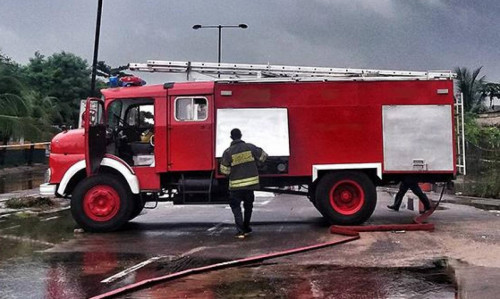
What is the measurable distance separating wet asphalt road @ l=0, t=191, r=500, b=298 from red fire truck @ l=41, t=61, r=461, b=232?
745 millimetres

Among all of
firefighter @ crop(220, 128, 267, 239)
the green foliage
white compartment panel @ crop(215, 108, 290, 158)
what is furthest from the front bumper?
the green foliage

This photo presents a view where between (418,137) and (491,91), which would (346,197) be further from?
(491,91)

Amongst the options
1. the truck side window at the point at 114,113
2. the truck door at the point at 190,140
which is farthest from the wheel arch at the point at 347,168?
the truck side window at the point at 114,113

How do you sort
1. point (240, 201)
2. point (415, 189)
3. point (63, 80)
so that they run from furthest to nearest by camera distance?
point (63, 80)
point (415, 189)
point (240, 201)

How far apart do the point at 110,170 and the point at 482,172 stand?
11.0 meters

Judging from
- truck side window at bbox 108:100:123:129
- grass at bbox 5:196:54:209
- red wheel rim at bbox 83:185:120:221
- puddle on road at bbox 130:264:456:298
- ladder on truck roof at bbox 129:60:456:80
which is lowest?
puddle on road at bbox 130:264:456:298

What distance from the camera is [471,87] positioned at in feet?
132

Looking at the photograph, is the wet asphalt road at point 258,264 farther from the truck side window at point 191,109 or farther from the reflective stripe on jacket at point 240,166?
the truck side window at point 191,109

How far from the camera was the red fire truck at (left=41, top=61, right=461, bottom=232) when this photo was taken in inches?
428

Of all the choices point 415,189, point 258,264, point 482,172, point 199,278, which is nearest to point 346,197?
point 415,189

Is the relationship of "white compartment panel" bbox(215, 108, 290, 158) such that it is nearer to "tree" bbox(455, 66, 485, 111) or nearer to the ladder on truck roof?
the ladder on truck roof

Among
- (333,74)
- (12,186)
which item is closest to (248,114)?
(333,74)

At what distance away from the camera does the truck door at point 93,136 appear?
10688 millimetres

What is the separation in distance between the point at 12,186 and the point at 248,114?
15.4 metres
